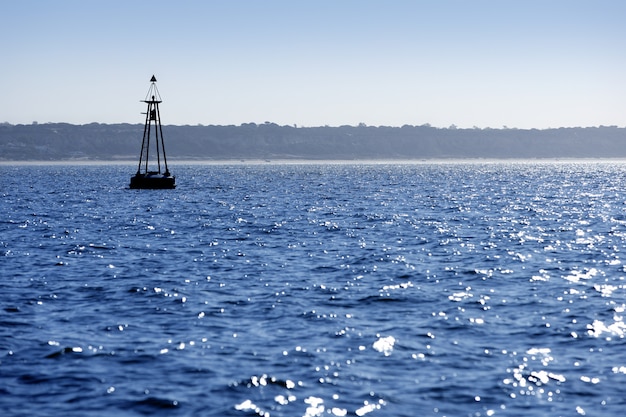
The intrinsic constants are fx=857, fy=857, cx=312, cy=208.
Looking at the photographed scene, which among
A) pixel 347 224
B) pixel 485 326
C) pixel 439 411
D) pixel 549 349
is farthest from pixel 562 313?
pixel 347 224

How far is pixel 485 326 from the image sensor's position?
22.8 metres

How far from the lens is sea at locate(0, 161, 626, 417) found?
16.6 m

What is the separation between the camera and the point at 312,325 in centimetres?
2305

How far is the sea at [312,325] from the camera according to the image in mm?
16578

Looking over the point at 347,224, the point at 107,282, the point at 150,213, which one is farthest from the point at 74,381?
the point at 150,213

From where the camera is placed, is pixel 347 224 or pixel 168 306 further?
pixel 347 224

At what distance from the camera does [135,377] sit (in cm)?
1784

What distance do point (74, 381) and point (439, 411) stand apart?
7470 millimetres

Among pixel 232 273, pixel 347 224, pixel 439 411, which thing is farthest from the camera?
pixel 347 224

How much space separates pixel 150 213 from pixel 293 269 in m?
36.9

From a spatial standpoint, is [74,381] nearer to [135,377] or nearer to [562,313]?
[135,377]

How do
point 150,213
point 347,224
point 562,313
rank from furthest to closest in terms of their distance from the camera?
1. point 150,213
2. point 347,224
3. point 562,313

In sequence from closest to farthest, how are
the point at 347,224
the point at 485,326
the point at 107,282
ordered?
the point at 485,326, the point at 107,282, the point at 347,224

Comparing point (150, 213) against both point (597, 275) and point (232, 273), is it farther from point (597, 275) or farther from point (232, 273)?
point (597, 275)
